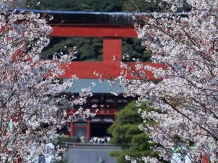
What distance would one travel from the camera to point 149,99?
11.8 ft

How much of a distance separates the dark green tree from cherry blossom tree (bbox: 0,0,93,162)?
20.8ft

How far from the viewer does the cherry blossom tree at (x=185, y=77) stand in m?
3.20

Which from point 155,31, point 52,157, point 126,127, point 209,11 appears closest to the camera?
point 209,11

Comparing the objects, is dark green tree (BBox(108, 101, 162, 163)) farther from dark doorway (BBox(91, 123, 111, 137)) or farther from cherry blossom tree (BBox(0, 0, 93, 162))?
dark doorway (BBox(91, 123, 111, 137))

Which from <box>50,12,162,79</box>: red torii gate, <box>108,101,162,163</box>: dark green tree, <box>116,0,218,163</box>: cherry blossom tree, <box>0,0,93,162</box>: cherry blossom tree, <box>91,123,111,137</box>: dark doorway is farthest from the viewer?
<box>91,123,111,137</box>: dark doorway

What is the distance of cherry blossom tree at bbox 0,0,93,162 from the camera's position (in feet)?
14.1

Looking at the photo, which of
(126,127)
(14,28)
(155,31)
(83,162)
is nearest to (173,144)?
(155,31)

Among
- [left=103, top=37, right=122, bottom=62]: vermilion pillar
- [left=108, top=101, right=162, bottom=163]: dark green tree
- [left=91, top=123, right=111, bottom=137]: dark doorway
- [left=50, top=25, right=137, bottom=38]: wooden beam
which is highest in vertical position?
[left=91, top=123, right=111, bottom=137]: dark doorway

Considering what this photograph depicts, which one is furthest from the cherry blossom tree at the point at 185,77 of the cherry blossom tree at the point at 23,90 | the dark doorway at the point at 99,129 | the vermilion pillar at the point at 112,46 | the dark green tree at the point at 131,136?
the dark doorway at the point at 99,129

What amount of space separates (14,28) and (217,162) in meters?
2.05

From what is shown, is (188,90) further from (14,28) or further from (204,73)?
(14,28)

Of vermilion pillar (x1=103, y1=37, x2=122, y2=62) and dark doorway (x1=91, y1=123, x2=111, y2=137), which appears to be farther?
dark doorway (x1=91, y1=123, x2=111, y2=137)

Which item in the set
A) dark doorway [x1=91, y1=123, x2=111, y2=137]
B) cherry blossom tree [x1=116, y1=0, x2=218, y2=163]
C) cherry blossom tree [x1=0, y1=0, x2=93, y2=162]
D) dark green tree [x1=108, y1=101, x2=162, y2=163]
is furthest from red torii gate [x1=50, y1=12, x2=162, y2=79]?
dark doorway [x1=91, y1=123, x2=111, y2=137]

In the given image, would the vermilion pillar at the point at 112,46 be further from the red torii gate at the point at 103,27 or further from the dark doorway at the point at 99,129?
the dark doorway at the point at 99,129
